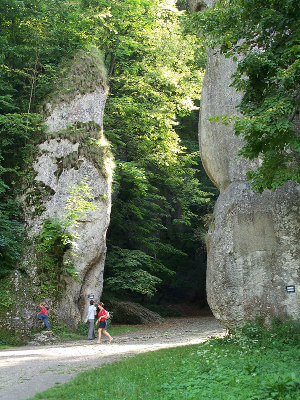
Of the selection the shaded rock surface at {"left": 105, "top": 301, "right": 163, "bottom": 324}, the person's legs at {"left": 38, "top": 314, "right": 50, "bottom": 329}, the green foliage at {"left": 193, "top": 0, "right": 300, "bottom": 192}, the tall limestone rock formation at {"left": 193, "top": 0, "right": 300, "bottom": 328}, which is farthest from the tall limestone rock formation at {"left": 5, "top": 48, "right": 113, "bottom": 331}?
the green foliage at {"left": 193, "top": 0, "right": 300, "bottom": 192}

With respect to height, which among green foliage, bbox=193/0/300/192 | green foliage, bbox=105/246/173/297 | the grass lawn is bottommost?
the grass lawn

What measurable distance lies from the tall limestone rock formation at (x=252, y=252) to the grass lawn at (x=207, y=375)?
0.91 m

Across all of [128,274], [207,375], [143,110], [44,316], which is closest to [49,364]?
[207,375]

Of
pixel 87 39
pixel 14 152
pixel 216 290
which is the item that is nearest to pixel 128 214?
pixel 14 152

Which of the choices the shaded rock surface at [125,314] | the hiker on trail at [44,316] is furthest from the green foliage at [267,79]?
the shaded rock surface at [125,314]

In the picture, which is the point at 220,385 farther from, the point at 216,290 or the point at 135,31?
the point at 135,31

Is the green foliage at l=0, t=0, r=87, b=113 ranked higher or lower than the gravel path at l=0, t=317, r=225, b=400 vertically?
higher

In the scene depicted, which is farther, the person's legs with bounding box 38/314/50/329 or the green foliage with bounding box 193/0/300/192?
the person's legs with bounding box 38/314/50/329

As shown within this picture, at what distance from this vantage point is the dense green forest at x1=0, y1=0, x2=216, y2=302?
59.5ft

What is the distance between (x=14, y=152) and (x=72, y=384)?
43.2 ft

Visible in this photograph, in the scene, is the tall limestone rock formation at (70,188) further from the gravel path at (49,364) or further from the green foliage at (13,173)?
the gravel path at (49,364)

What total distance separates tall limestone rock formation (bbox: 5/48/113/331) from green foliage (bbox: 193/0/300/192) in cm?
907

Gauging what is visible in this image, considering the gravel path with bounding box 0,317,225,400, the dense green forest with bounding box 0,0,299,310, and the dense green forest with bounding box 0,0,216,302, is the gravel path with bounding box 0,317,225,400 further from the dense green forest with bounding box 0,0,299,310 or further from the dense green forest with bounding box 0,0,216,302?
the dense green forest with bounding box 0,0,216,302

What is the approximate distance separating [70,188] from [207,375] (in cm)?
1127
